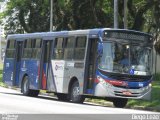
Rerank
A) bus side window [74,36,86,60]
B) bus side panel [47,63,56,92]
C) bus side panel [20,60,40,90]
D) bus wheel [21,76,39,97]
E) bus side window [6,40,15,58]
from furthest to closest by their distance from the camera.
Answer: bus side window [6,40,15,58], bus wheel [21,76,39,97], bus side panel [20,60,40,90], bus side panel [47,63,56,92], bus side window [74,36,86,60]

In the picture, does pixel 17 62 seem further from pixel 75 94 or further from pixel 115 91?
pixel 115 91

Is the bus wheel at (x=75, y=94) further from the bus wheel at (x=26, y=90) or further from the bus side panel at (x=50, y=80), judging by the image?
the bus wheel at (x=26, y=90)

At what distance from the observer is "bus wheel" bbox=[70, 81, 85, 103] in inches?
994

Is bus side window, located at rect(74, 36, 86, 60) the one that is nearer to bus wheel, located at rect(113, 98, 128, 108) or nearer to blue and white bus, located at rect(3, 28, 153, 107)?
blue and white bus, located at rect(3, 28, 153, 107)

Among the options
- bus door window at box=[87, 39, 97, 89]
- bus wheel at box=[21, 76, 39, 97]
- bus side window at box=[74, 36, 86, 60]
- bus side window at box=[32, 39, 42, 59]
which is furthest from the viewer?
bus wheel at box=[21, 76, 39, 97]

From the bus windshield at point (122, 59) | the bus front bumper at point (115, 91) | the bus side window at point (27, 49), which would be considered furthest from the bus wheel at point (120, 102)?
the bus side window at point (27, 49)

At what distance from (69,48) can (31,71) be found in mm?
4479

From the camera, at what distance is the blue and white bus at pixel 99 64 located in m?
23.6

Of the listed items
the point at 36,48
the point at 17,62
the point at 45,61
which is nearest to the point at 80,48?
the point at 45,61

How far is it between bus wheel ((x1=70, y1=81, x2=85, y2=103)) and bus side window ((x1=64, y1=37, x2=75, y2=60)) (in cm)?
124

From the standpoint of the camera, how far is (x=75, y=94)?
25.6 metres

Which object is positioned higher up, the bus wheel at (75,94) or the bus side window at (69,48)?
the bus side window at (69,48)

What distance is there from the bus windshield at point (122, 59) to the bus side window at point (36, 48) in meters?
6.13

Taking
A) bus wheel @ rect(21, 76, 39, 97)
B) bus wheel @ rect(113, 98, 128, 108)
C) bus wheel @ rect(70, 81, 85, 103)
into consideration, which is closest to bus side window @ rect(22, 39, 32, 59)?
bus wheel @ rect(21, 76, 39, 97)
